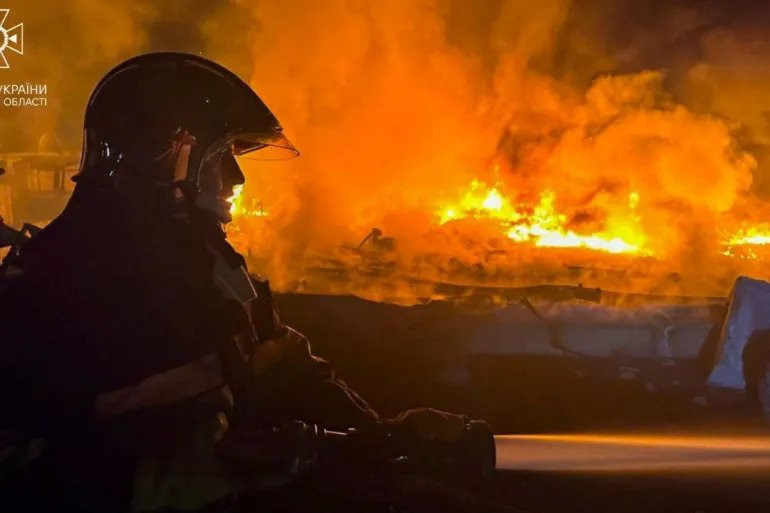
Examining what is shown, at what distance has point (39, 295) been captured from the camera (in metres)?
2.33

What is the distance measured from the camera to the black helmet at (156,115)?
2.61 metres

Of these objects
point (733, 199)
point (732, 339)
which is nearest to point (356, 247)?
point (732, 339)

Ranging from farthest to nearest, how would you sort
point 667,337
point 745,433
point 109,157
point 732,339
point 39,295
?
1. point 667,337
2. point 732,339
3. point 745,433
4. point 109,157
5. point 39,295

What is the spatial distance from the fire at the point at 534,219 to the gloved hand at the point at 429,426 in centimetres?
601

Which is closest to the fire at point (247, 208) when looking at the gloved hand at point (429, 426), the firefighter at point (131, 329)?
the firefighter at point (131, 329)

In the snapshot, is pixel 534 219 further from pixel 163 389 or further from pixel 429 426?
pixel 163 389

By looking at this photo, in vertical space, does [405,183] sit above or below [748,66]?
below

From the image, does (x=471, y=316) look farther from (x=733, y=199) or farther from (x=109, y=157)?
(x=733, y=199)

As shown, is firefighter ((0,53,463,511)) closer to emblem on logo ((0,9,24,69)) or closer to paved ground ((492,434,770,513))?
paved ground ((492,434,770,513))

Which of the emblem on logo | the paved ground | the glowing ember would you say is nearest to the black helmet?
the paved ground

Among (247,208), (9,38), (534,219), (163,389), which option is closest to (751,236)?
(534,219)

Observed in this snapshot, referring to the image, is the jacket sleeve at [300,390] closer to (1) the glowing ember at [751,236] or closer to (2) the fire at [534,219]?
(2) the fire at [534,219]

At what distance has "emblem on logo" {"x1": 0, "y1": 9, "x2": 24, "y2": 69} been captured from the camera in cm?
643

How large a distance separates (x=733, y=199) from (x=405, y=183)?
418 cm
